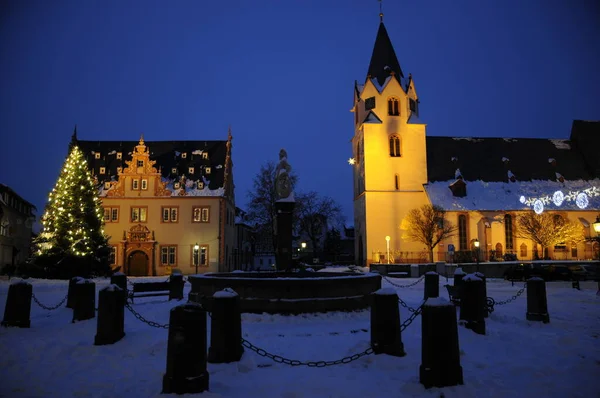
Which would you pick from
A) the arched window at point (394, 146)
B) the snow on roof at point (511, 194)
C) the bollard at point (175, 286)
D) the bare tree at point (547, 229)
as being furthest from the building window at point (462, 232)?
the bollard at point (175, 286)

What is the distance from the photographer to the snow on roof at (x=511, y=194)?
160ft

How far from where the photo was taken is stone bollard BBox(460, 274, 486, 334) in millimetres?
11594

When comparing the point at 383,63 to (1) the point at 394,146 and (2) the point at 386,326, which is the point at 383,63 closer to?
(1) the point at 394,146

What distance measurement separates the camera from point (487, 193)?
50.3m

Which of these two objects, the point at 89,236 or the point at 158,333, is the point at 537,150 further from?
the point at 158,333

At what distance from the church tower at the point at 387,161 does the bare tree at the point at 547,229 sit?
10.1 m

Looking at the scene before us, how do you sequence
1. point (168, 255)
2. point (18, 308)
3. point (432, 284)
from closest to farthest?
point (18, 308)
point (432, 284)
point (168, 255)

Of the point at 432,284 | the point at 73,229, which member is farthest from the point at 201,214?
the point at 432,284

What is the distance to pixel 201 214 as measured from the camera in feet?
156

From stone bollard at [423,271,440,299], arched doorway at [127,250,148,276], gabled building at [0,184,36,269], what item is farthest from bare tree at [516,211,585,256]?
gabled building at [0,184,36,269]

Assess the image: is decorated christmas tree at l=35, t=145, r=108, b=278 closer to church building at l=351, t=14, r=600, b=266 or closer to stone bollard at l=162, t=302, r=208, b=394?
church building at l=351, t=14, r=600, b=266

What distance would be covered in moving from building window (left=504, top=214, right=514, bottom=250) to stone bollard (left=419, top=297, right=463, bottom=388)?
149ft

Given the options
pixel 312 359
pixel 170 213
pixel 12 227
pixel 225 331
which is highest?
pixel 170 213

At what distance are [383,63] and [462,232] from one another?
20238mm
